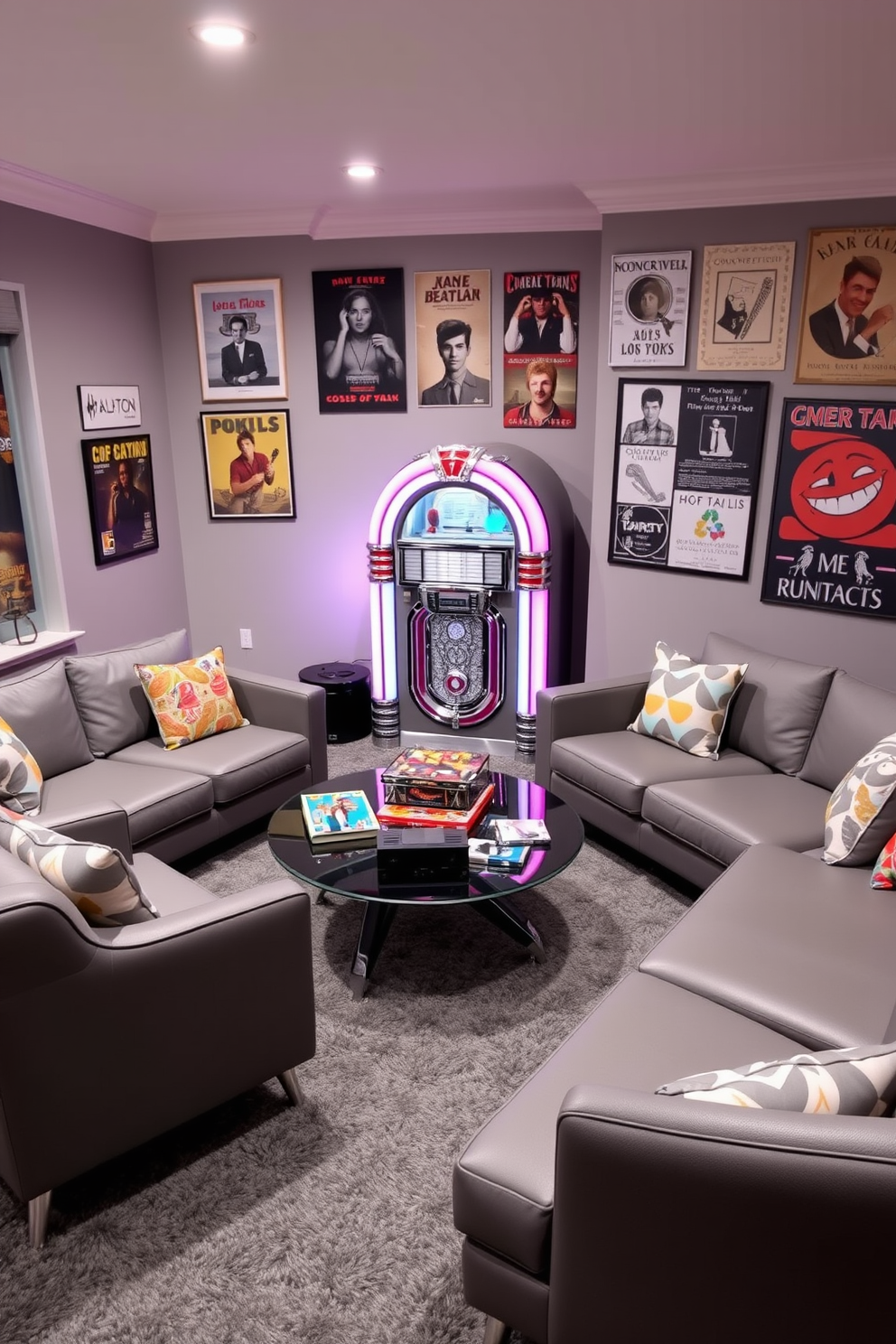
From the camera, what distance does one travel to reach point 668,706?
11.8ft

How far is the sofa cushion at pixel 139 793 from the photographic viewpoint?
3.13 meters

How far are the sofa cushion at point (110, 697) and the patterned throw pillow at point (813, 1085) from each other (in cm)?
271

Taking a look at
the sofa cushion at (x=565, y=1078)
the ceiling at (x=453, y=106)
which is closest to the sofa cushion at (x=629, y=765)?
the sofa cushion at (x=565, y=1078)

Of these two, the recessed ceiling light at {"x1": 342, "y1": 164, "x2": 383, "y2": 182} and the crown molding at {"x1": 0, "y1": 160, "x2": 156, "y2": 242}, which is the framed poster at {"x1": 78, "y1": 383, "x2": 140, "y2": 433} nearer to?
the crown molding at {"x1": 0, "y1": 160, "x2": 156, "y2": 242}

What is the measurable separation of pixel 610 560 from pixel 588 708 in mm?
965

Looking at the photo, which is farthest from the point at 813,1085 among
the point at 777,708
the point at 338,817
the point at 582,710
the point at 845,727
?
the point at 582,710

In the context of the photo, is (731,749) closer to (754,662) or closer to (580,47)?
(754,662)

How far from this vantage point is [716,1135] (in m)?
1.27

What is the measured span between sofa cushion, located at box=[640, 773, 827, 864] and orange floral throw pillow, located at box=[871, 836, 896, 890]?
0.34 m

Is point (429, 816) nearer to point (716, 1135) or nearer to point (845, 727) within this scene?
point (845, 727)

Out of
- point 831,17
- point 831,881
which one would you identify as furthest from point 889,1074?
point 831,17

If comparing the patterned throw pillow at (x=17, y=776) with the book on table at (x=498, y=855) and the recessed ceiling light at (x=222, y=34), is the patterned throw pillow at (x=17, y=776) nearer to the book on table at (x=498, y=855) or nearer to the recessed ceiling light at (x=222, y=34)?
the book on table at (x=498, y=855)

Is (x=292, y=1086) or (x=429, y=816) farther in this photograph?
(x=429, y=816)

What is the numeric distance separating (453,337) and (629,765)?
2.42 m
